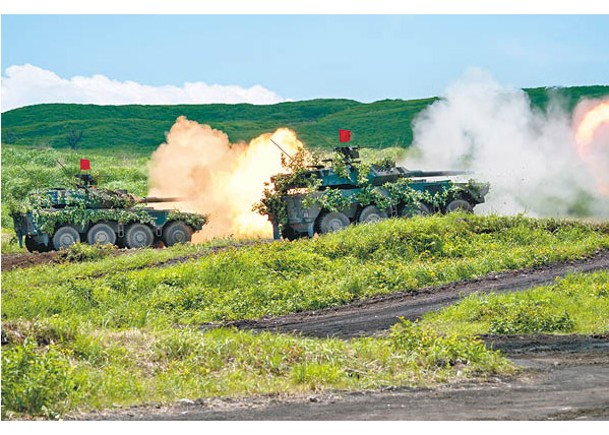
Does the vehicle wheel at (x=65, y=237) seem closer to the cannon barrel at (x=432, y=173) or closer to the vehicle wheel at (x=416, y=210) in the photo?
the vehicle wheel at (x=416, y=210)

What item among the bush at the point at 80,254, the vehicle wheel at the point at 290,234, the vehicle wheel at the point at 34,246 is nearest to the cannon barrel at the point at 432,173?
the vehicle wheel at the point at 290,234

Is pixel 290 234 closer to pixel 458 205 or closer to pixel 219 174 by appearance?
pixel 219 174

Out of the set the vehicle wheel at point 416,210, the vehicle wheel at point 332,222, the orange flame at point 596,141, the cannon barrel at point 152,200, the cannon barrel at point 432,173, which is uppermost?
the orange flame at point 596,141

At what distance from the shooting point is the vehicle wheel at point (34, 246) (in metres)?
29.6

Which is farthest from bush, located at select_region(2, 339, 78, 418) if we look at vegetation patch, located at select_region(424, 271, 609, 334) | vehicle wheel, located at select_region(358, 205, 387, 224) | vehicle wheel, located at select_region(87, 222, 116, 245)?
vehicle wheel, located at select_region(87, 222, 116, 245)

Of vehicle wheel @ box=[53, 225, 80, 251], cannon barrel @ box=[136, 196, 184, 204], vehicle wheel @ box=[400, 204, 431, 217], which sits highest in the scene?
cannon barrel @ box=[136, 196, 184, 204]

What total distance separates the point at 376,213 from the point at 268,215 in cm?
301

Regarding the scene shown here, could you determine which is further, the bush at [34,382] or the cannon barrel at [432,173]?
the cannon barrel at [432,173]

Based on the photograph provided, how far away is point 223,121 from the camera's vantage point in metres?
63.8

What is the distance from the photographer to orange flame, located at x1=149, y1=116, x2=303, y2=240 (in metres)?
31.1

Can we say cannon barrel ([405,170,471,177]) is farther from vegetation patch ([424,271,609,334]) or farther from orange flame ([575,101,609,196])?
vegetation patch ([424,271,609,334])

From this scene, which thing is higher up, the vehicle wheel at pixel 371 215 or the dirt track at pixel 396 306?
the vehicle wheel at pixel 371 215

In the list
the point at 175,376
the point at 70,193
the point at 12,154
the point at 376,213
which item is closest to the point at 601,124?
the point at 376,213

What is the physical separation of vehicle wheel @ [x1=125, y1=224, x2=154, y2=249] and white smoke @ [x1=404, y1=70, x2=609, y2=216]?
28.5 ft
